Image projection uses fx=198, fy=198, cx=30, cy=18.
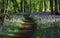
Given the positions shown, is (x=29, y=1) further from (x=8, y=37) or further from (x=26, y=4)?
(x=8, y=37)

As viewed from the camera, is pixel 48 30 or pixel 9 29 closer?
pixel 48 30

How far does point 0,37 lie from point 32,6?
52.6 meters

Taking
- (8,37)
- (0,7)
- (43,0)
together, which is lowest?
(8,37)

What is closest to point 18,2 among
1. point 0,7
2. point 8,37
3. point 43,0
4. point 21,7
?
point 21,7

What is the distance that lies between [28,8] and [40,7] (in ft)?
12.8

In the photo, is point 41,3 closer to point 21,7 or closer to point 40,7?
point 40,7

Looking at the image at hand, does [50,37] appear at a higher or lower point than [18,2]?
lower

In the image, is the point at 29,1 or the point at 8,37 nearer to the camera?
the point at 8,37

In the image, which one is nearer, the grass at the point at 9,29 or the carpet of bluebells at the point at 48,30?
the carpet of bluebells at the point at 48,30

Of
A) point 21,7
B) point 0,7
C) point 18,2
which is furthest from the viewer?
point 21,7

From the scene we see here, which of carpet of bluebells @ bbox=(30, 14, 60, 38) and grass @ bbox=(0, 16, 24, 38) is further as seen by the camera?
grass @ bbox=(0, 16, 24, 38)

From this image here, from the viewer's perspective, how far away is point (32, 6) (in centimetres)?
6353

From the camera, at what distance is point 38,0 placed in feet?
205

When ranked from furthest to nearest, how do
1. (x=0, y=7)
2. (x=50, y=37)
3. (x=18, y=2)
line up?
(x=18, y=2) < (x=0, y=7) < (x=50, y=37)
